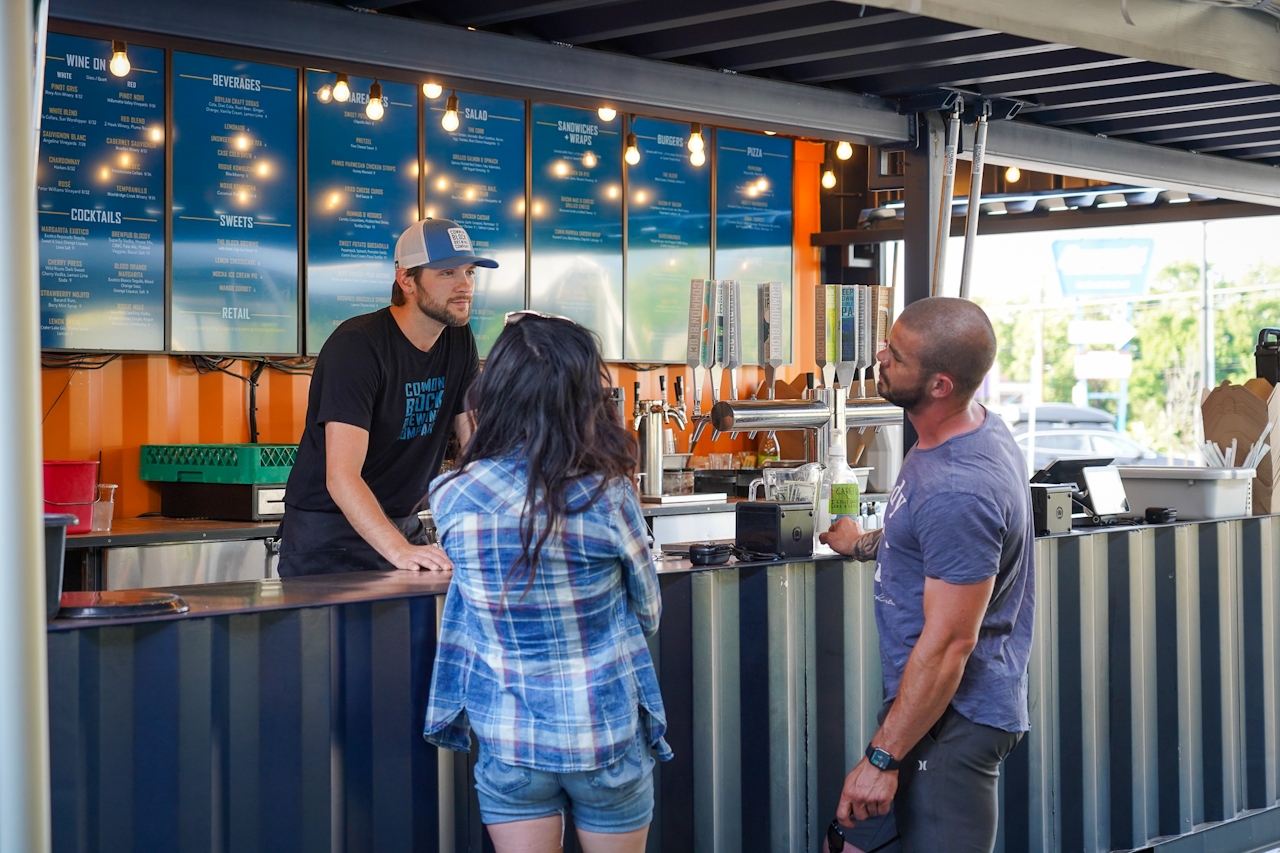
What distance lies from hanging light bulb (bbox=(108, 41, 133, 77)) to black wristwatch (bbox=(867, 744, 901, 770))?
3.57m

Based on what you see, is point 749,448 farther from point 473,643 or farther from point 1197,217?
point 473,643

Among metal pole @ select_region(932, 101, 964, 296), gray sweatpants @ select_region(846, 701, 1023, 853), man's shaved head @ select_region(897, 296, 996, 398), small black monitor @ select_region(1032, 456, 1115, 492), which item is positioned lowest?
gray sweatpants @ select_region(846, 701, 1023, 853)

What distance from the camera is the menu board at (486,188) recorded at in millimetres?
5434

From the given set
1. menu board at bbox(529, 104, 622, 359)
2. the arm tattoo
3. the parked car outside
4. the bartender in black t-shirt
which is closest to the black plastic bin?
the bartender in black t-shirt

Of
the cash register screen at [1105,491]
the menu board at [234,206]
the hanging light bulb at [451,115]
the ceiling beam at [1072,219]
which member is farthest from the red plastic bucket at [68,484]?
the ceiling beam at [1072,219]

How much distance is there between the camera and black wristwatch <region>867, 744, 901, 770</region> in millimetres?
2071

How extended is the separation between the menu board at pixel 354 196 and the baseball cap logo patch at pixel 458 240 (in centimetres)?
211

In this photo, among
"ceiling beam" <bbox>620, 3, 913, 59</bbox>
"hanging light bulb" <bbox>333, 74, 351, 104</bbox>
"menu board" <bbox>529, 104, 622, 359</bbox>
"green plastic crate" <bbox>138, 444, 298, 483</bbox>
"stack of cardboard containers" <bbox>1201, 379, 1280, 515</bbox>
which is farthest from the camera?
"menu board" <bbox>529, 104, 622, 359</bbox>

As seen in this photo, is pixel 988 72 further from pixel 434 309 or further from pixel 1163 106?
pixel 434 309

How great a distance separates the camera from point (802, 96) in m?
3.32

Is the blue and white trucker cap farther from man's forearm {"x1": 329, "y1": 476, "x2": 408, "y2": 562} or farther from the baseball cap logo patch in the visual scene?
man's forearm {"x1": 329, "y1": 476, "x2": 408, "y2": 562}

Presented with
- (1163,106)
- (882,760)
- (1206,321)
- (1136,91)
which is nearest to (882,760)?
(882,760)

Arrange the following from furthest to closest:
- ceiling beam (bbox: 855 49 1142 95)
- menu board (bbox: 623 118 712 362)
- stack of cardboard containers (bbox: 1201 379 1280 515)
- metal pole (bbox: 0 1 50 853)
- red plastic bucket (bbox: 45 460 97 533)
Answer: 1. menu board (bbox: 623 118 712 362)
2. stack of cardboard containers (bbox: 1201 379 1280 515)
3. red plastic bucket (bbox: 45 460 97 533)
4. ceiling beam (bbox: 855 49 1142 95)
5. metal pole (bbox: 0 1 50 853)

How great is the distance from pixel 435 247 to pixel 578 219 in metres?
3.01
